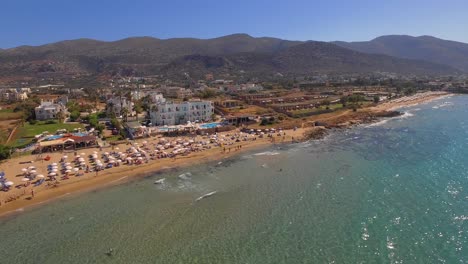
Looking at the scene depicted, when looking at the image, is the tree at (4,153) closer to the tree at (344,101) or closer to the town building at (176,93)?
the town building at (176,93)

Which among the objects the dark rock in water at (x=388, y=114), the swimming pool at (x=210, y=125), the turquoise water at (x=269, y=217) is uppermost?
the swimming pool at (x=210, y=125)

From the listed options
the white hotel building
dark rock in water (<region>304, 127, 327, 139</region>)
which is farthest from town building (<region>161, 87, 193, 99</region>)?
dark rock in water (<region>304, 127, 327, 139</region>)

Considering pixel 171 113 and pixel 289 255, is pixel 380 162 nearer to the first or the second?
pixel 289 255

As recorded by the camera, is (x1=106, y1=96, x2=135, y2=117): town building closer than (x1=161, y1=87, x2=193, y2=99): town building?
Yes

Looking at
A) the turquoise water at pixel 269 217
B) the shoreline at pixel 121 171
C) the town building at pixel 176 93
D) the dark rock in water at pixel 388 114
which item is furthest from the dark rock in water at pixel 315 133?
the town building at pixel 176 93

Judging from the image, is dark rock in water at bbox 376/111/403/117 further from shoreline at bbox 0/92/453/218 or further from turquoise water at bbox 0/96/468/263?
turquoise water at bbox 0/96/468/263
